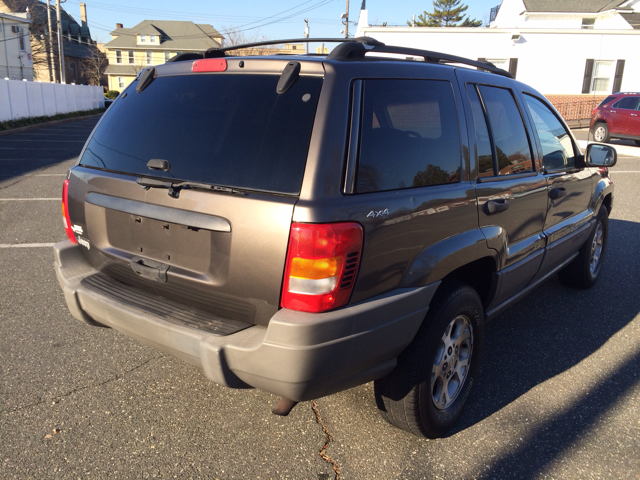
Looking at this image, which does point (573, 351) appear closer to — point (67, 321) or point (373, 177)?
point (373, 177)

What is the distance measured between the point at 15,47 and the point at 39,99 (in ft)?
70.6

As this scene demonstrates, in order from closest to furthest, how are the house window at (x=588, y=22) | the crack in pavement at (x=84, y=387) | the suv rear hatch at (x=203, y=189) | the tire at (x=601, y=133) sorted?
the suv rear hatch at (x=203, y=189), the crack in pavement at (x=84, y=387), the tire at (x=601, y=133), the house window at (x=588, y=22)

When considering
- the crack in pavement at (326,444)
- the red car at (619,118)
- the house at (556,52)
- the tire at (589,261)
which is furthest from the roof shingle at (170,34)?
the crack in pavement at (326,444)

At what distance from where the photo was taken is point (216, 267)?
235cm

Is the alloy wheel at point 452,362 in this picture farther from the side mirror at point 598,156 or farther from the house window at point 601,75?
the house window at point 601,75

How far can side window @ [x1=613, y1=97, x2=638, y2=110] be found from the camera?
58.2ft

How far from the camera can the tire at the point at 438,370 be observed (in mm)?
2602

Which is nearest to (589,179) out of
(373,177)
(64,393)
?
(373,177)

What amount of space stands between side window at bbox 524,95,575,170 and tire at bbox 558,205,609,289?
39.4 inches

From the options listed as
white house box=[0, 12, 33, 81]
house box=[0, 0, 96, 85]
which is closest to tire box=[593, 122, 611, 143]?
white house box=[0, 12, 33, 81]

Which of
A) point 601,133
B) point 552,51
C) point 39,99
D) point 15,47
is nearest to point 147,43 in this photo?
point 15,47

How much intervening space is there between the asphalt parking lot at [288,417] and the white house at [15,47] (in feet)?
149

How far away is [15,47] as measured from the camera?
4266 cm

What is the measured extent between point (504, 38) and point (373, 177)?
1054 inches
